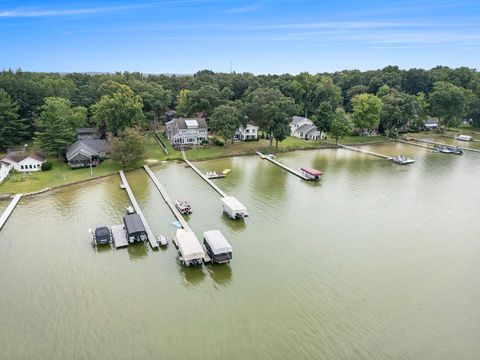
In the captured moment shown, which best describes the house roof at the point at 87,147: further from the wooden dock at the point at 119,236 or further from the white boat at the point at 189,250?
the white boat at the point at 189,250

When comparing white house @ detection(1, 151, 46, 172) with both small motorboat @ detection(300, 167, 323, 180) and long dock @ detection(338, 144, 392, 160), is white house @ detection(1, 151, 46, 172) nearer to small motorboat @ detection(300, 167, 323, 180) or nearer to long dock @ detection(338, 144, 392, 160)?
small motorboat @ detection(300, 167, 323, 180)

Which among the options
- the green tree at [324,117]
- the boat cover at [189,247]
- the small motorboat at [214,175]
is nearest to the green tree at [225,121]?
the small motorboat at [214,175]

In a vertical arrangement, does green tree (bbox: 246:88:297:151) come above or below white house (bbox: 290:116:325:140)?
above

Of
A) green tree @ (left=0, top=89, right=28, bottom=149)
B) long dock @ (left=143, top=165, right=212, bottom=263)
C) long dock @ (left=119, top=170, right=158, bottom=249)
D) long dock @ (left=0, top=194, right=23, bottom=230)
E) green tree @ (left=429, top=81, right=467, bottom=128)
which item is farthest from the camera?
green tree @ (left=429, top=81, right=467, bottom=128)

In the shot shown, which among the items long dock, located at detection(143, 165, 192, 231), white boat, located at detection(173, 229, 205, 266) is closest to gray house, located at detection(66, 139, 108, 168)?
long dock, located at detection(143, 165, 192, 231)

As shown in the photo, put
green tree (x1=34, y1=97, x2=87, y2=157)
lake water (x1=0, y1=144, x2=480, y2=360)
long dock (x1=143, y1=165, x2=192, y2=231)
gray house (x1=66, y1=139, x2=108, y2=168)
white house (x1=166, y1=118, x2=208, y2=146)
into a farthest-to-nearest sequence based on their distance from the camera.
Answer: white house (x1=166, y1=118, x2=208, y2=146), green tree (x1=34, y1=97, x2=87, y2=157), gray house (x1=66, y1=139, x2=108, y2=168), long dock (x1=143, y1=165, x2=192, y2=231), lake water (x1=0, y1=144, x2=480, y2=360)

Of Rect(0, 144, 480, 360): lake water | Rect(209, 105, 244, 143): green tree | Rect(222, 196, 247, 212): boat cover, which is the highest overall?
Rect(209, 105, 244, 143): green tree

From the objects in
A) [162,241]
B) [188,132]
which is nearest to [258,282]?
[162,241]

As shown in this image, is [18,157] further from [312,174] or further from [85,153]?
[312,174]
